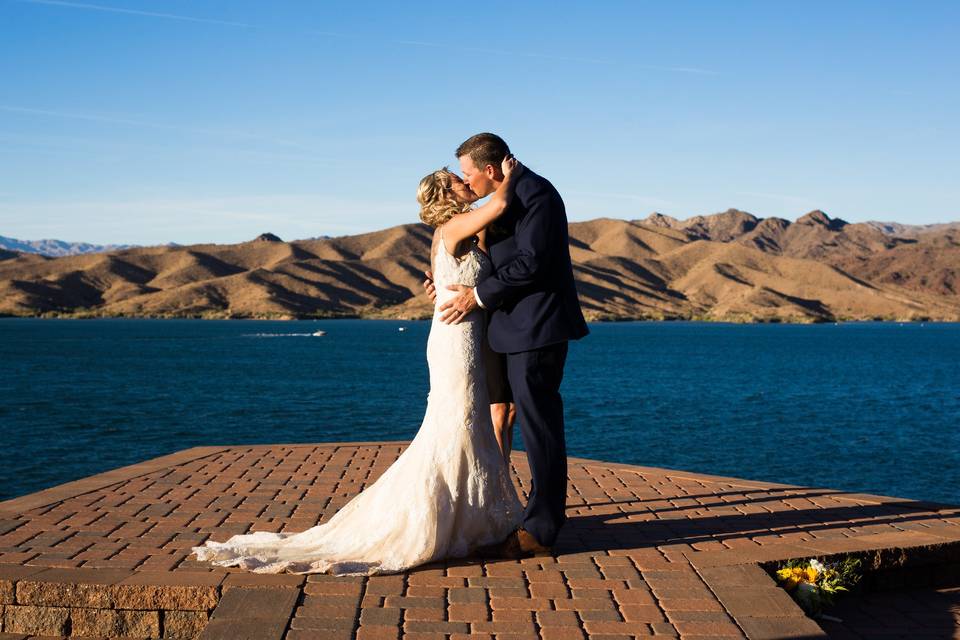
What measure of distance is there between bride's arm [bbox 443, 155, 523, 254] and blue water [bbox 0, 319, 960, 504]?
551 inches

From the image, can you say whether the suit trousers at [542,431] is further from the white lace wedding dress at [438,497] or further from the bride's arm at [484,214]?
the bride's arm at [484,214]

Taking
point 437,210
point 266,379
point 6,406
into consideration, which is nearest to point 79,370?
point 266,379

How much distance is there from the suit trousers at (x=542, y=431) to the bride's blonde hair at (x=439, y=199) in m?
0.85

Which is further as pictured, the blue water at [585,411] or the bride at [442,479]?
the blue water at [585,411]

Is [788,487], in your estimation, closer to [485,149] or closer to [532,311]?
[532,311]

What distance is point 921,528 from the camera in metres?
6.53

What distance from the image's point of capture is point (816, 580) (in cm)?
546

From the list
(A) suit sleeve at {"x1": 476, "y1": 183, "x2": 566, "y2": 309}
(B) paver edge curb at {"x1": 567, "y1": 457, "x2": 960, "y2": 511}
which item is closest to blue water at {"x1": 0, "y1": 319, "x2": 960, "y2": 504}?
(B) paver edge curb at {"x1": 567, "y1": 457, "x2": 960, "y2": 511}

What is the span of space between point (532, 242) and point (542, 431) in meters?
1.04

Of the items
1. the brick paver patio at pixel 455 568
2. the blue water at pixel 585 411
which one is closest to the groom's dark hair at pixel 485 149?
the brick paver patio at pixel 455 568

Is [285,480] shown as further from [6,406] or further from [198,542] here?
[6,406]

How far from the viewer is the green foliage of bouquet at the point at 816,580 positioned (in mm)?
5281

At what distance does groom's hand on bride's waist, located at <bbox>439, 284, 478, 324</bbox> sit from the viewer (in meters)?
5.49

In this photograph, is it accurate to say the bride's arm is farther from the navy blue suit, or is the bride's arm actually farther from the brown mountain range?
the brown mountain range
